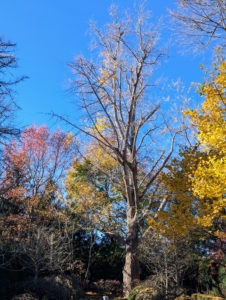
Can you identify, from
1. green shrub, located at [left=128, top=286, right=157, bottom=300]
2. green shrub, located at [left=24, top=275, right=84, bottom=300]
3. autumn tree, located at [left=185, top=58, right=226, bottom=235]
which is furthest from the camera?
green shrub, located at [left=24, top=275, right=84, bottom=300]

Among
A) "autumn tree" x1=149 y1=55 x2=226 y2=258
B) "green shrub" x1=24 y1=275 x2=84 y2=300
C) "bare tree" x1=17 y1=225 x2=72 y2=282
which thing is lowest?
"green shrub" x1=24 y1=275 x2=84 y2=300

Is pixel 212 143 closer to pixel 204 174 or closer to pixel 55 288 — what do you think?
pixel 204 174

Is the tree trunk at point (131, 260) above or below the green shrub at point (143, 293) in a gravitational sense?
above

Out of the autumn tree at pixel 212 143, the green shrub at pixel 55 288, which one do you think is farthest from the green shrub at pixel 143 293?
the autumn tree at pixel 212 143

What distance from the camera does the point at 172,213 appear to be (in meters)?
7.77

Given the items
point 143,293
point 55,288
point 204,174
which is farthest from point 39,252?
point 204,174

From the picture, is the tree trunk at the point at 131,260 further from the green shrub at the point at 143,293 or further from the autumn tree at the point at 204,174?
the autumn tree at the point at 204,174

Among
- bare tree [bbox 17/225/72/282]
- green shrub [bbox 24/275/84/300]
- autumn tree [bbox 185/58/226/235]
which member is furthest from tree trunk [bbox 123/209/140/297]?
autumn tree [bbox 185/58/226/235]

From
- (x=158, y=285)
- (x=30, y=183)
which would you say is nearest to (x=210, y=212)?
(x=158, y=285)

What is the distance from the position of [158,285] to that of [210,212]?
17.5ft

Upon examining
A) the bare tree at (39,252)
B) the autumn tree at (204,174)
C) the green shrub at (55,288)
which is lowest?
the green shrub at (55,288)

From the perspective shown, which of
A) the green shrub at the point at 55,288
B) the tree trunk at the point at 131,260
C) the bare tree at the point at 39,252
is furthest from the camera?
the tree trunk at the point at 131,260

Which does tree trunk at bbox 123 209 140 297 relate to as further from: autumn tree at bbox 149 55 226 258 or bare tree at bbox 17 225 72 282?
autumn tree at bbox 149 55 226 258

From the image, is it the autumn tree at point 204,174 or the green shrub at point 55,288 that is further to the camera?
the green shrub at point 55,288
